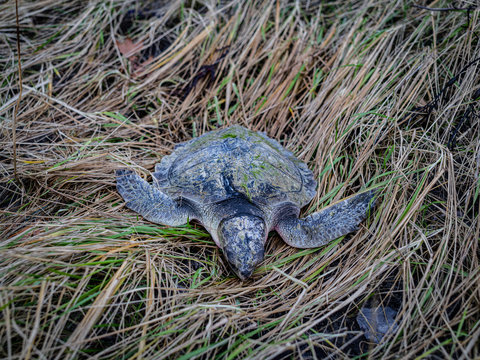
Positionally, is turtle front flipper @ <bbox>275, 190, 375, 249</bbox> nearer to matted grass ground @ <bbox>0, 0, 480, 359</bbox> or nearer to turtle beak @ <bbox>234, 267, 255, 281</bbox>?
matted grass ground @ <bbox>0, 0, 480, 359</bbox>

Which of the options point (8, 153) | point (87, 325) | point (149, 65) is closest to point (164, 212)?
point (87, 325)

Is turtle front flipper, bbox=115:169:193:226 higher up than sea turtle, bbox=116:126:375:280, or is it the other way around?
sea turtle, bbox=116:126:375:280

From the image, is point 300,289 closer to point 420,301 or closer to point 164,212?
point 420,301

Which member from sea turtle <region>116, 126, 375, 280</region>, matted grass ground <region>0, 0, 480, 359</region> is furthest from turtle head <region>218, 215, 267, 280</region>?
matted grass ground <region>0, 0, 480, 359</region>

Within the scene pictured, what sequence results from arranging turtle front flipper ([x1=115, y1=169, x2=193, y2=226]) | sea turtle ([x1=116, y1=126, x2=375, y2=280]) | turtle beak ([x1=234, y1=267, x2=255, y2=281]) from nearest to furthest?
turtle beak ([x1=234, y1=267, x2=255, y2=281]), sea turtle ([x1=116, y1=126, x2=375, y2=280]), turtle front flipper ([x1=115, y1=169, x2=193, y2=226])

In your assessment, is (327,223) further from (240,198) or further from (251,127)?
(251,127)

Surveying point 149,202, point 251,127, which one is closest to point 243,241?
point 149,202

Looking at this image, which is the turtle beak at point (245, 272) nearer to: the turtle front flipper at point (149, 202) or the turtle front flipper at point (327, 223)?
the turtle front flipper at point (327, 223)
